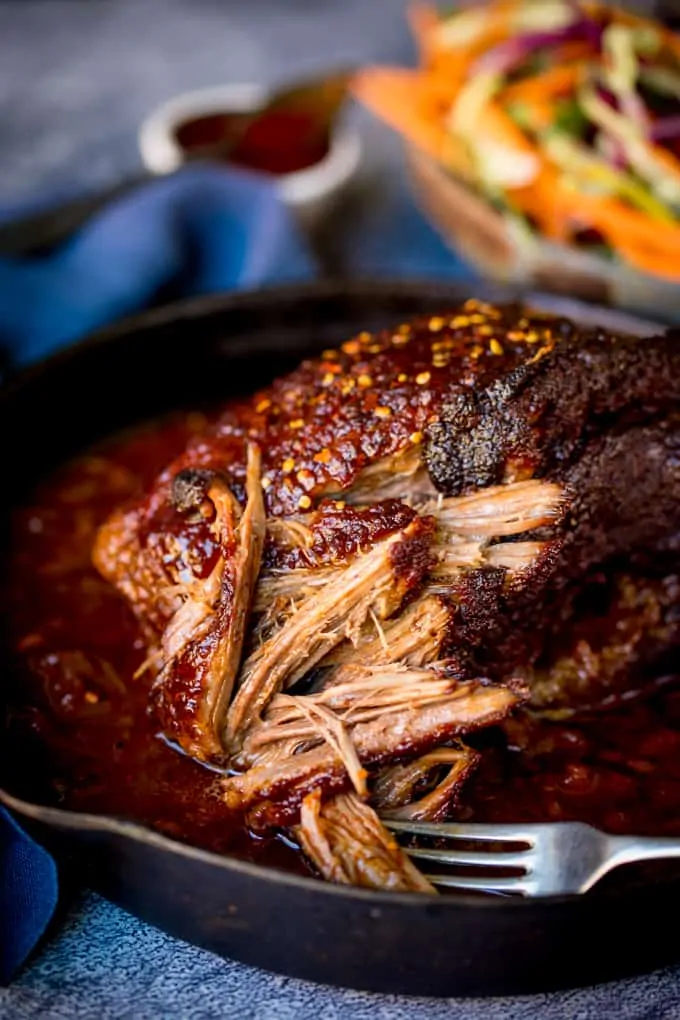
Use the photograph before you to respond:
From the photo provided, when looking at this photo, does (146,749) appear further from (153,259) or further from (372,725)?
(153,259)

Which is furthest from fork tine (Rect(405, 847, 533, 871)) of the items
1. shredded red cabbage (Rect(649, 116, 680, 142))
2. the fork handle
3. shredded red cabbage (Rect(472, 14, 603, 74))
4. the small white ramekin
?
shredded red cabbage (Rect(472, 14, 603, 74))

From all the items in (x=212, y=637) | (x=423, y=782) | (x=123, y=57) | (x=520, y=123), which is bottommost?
(x=423, y=782)

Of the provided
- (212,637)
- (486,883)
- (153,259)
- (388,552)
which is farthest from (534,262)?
(486,883)

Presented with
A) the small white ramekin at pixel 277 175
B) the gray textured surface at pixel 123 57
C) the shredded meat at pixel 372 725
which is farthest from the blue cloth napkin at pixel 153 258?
the shredded meat at pixel 372 725

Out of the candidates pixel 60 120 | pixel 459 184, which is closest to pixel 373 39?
pixel 60 120

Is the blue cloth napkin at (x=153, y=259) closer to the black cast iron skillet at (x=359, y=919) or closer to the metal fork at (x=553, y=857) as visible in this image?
the black cast iron skillet at (x=359, y=919)

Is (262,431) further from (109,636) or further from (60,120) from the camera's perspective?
(60,120)
